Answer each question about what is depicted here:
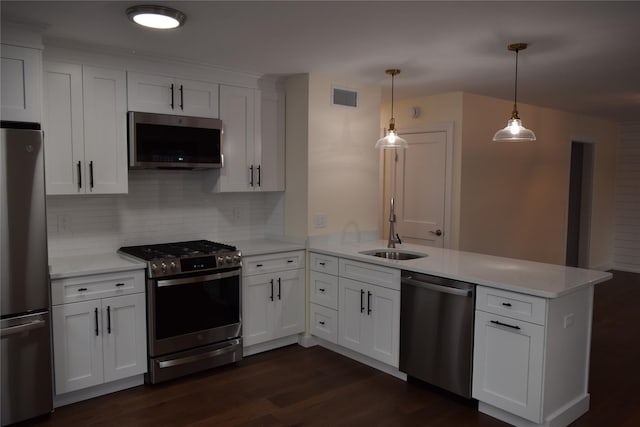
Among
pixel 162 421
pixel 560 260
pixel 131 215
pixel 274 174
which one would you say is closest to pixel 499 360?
pixel 162 421

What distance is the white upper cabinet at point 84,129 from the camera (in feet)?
10.6

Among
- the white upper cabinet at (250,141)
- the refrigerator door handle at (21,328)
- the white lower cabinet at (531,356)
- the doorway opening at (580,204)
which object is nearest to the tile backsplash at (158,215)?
the white upper cabinet at (250,141)

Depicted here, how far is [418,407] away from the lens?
317 centimetres

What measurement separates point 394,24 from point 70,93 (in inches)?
87.8

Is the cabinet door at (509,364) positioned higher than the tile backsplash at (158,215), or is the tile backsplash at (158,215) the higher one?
the tile backsplash at (158,215)

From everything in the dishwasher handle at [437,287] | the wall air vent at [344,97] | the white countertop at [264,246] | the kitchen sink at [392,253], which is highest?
the wall air vent at [344,97]

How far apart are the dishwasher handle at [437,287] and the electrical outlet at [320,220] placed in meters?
1.12

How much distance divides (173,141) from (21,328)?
1.66m

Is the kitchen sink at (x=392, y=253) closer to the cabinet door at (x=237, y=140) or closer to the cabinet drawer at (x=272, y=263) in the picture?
the cabinet drawer at (x=272, y=263)

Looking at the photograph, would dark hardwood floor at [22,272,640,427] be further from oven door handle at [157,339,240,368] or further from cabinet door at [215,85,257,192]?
cabinet door at [215,85,257,192]

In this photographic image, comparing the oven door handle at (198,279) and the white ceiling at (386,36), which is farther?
the oven door handle at (198,279)

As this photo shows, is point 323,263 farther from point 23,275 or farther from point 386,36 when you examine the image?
point 23,275

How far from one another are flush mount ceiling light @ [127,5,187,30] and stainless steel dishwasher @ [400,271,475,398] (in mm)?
2228

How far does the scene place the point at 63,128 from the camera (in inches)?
129
